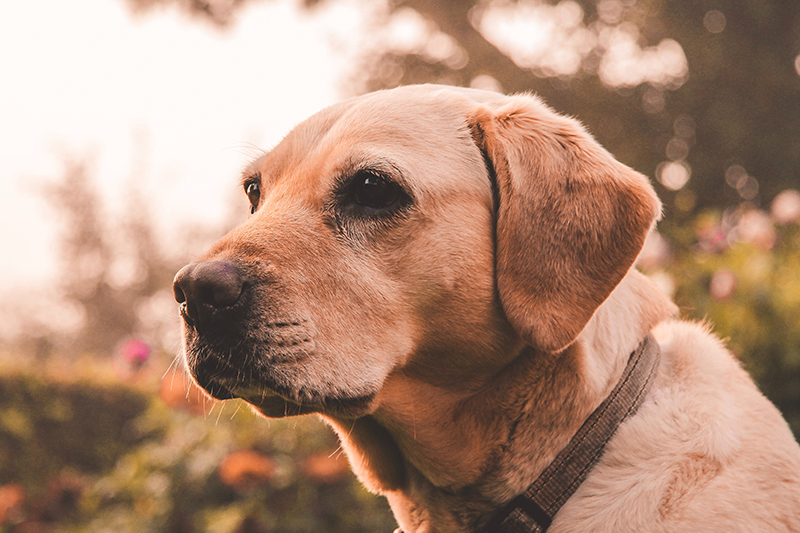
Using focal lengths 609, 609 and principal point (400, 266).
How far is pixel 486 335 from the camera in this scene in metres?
2.20

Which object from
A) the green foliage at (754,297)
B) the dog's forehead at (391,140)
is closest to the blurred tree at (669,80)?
the green foliage at (754,297)

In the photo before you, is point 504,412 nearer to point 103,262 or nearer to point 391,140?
point 391,140

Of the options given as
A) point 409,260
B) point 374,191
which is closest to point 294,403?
point 409,260

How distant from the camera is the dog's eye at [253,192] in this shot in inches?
113

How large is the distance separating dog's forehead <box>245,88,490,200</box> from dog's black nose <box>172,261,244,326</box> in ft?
1.83

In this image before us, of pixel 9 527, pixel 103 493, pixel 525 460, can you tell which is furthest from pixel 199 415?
pixel 525 460

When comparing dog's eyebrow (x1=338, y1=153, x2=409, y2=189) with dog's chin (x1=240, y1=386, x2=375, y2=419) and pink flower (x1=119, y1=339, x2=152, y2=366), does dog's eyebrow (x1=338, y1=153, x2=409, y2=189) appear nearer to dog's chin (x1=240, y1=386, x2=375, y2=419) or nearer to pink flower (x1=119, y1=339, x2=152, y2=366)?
dog's chin (x1=240, y1=386, x2=375, y2=419)

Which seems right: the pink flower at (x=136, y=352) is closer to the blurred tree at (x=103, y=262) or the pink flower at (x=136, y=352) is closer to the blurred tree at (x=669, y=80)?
the blurred tree at (x=669, y=80)

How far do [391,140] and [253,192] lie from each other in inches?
36.0

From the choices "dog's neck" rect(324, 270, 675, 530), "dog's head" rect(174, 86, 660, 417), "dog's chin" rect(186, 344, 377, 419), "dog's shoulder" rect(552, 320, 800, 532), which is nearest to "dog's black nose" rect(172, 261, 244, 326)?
"dog's head" rect(174, 86, 660, 417)

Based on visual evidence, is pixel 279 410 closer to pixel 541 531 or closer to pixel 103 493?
pixel 541 531

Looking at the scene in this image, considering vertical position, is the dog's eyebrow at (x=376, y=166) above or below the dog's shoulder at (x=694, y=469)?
above

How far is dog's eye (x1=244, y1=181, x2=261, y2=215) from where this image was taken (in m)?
2.87

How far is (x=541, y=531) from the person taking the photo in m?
2.04
